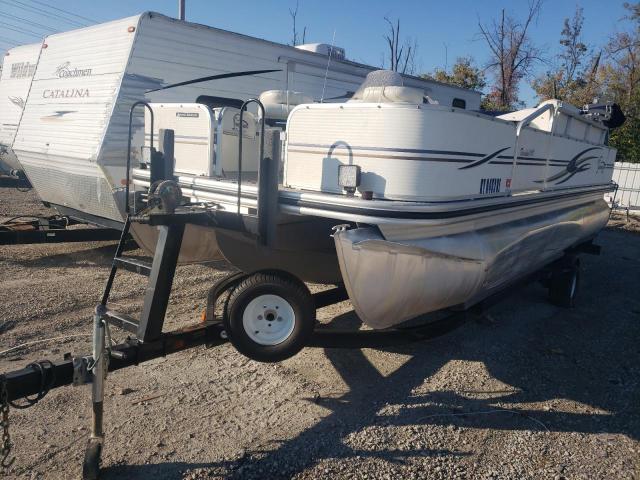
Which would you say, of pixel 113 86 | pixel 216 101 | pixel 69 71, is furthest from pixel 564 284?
pixel 69 71

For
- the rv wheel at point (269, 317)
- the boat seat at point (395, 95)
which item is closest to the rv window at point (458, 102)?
the boat seat at point (395, 95)

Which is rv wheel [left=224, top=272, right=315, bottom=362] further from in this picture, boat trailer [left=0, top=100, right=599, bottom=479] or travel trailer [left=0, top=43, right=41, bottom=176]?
travel trailer [left=0, top=43, right=41, bottom=176]

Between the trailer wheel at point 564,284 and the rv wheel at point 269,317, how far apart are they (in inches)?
153

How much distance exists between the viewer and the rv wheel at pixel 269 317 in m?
3.21

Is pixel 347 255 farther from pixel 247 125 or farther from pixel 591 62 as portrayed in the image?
pixel 591 62

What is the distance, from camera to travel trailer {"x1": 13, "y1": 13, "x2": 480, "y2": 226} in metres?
5.94

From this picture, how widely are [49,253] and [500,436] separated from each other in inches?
245

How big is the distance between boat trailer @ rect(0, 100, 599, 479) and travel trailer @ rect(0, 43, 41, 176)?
6.86m

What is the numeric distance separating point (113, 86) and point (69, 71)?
122cm

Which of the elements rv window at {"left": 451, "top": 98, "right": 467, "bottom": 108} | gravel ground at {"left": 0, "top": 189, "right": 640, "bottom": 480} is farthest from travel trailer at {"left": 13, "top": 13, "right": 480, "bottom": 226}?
rv window at {"left": 451, "top": 98, "right": 467, "bottom": 108}

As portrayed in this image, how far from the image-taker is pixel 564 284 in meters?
6.12

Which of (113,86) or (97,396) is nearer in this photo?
(97,396)

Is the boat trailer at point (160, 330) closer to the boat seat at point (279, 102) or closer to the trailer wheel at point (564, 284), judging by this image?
the boat seat at point (279, 102)

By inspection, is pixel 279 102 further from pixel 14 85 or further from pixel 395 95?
pixel 14 85
